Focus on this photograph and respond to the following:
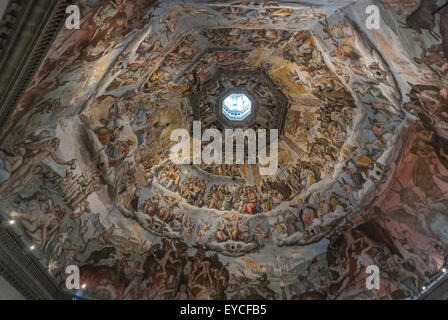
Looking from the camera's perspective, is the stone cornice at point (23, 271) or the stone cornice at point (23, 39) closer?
the stone cornice at point (23, 39)

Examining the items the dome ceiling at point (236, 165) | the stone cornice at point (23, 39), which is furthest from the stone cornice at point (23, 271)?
the stone cornice at point (23, 39)

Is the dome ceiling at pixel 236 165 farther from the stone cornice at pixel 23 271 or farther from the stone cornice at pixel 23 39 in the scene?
the stone cornice at pixel 23 39

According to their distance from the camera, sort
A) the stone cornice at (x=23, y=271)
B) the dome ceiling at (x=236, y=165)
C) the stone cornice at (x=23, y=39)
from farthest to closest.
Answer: the dome ceiling at (x=236, y=165), the stone cornice at (x=23, y=271), the stone cornice at (x=23, y=39)

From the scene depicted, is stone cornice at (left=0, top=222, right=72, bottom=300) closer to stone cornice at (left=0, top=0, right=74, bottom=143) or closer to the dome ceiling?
the dome ceiling

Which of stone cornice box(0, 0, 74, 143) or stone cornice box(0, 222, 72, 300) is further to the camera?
stone cornice box(0, 222, 72, 300)

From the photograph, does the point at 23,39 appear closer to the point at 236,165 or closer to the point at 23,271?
the point at 23,271

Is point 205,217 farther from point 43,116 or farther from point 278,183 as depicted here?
point 43,116

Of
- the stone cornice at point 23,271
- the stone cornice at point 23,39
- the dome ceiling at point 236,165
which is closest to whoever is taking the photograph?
the stone cornice at point 23,39

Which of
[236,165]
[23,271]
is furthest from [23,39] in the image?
[236,165]

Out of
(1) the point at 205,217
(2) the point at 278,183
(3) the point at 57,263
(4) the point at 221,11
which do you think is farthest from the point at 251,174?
(3) the point at 57,263

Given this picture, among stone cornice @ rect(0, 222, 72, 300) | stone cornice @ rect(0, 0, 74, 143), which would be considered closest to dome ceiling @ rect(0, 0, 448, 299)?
stone cornice @ rect(0, 222, 72, 300)

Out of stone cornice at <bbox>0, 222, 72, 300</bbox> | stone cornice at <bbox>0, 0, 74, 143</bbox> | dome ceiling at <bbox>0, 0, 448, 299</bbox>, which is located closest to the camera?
stone cornice at <bbox>0, 0, 74, 143</bbox>
